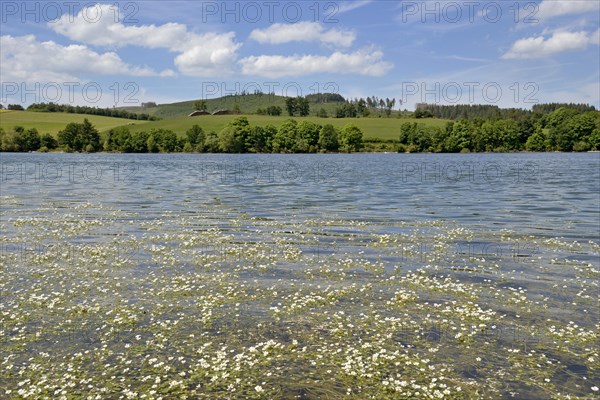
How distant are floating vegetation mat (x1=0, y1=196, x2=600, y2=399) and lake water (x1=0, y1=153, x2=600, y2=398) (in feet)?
0.19

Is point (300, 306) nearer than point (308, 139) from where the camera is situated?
Yes

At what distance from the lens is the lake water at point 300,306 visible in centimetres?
1048

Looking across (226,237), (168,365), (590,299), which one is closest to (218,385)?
(168,365)

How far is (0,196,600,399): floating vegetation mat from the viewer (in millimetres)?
10305

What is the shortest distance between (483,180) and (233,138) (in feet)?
418

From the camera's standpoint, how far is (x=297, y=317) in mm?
14102

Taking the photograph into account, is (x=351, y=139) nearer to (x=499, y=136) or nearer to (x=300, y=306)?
(x=499, y=136)

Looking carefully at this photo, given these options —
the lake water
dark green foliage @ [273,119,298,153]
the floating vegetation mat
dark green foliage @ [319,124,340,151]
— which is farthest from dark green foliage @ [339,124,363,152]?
the floating vegetation mat

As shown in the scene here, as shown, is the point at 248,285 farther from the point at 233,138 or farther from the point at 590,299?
the point at 233,138

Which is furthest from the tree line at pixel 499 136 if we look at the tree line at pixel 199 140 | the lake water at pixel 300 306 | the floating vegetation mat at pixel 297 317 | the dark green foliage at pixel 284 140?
the floating vegetation mat at pixel 297 317

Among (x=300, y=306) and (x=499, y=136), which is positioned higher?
(x=499, y=136)

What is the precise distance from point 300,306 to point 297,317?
875mm

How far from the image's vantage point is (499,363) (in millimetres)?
11180

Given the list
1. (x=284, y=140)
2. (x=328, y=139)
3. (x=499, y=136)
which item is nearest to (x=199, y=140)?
(x=284, y=140)
